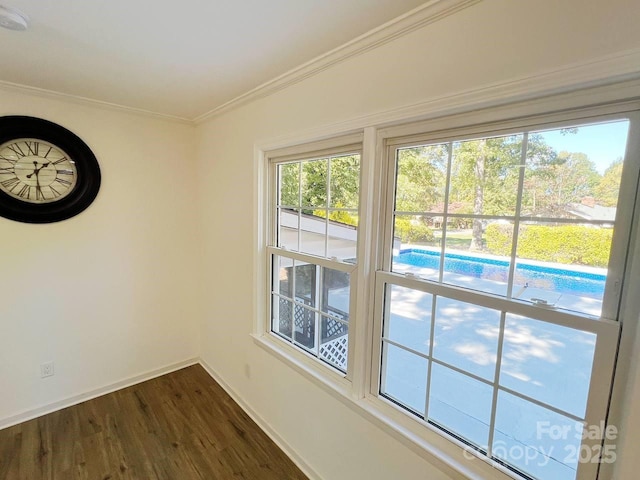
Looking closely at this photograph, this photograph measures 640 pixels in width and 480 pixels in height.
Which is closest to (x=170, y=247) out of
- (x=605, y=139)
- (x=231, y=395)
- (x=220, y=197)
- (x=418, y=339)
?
(x=220, y=197)

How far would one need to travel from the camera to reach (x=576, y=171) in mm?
930

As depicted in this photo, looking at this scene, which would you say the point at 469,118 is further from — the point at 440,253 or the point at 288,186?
the point at 288,186

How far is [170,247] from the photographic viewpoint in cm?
271

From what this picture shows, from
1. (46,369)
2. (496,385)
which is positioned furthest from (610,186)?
(46,369)

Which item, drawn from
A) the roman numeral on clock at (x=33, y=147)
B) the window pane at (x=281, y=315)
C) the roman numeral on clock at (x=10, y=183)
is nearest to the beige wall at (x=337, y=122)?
the window pane at (x=281, y=315)

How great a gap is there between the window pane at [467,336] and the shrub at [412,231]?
26 cm

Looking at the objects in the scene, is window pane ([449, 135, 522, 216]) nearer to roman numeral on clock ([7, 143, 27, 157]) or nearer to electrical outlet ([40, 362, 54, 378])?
roman numeral on clock ([7, 143, 27, 157])

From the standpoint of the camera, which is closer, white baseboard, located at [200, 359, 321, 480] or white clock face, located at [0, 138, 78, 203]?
white baseboard, located at [200, 359, 321, 480]

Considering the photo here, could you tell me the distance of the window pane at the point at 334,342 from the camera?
5.63ft

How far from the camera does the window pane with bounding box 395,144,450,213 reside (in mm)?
1235

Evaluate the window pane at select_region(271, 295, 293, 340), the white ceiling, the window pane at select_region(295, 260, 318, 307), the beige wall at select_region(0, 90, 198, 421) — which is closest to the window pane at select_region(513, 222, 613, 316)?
the white ceiling

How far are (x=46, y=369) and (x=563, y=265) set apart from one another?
3.21 meters

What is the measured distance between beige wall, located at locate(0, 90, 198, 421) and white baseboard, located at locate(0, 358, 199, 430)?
3cm

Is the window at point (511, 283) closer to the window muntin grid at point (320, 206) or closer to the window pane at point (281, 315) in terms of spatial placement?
the window muntin grid at point (320, 206)
